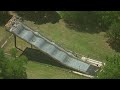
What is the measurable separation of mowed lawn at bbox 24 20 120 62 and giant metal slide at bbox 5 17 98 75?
4.19 ft

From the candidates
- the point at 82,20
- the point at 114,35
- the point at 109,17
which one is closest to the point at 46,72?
the point at 114,35

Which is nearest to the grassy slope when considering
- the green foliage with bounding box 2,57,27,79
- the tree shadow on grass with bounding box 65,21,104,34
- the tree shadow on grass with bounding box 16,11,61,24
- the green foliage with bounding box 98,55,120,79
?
A: the green foliage with bounding box 2,57,27,79

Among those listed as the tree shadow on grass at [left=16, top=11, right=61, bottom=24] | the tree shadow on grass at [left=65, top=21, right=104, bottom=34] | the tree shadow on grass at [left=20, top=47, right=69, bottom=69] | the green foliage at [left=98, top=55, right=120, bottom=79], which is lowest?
the tree shadow on grass at [left=20, top=47, right=69, bottom=69]

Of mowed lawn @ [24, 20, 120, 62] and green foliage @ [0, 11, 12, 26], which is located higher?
green foliage @ [0, 11, 12, 26]

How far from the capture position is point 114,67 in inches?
831

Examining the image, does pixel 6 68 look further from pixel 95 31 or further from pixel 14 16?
pixel 95 31

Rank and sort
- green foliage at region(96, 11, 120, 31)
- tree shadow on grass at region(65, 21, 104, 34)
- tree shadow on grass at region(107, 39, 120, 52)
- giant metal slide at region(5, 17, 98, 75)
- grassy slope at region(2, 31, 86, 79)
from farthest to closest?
tree shadow on grass at region(65, 21, 104, 34) < green foliage at region(96, 11, 120, 31) < tree shadow on grass at region(107, 39, 120, 52) < giant metal slide at region(5, 17, 98, 75) < grassy slope at region(2, 31, 86, 79)

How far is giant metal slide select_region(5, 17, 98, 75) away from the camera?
25.9m

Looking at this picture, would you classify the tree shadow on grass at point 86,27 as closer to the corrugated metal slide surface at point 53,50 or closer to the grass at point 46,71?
the corrugated metal slide surface at point 53,50

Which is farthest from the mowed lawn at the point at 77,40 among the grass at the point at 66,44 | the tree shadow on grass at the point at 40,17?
the tree shadow on grass at the point at 40,17

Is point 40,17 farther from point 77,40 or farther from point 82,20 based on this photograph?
point 77,40

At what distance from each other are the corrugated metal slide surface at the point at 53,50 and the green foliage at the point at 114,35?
14.4 feet

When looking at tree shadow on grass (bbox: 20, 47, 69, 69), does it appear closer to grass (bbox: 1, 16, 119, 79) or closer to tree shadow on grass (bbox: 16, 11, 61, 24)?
grass (bbox: 1, 16, 119, 79)
